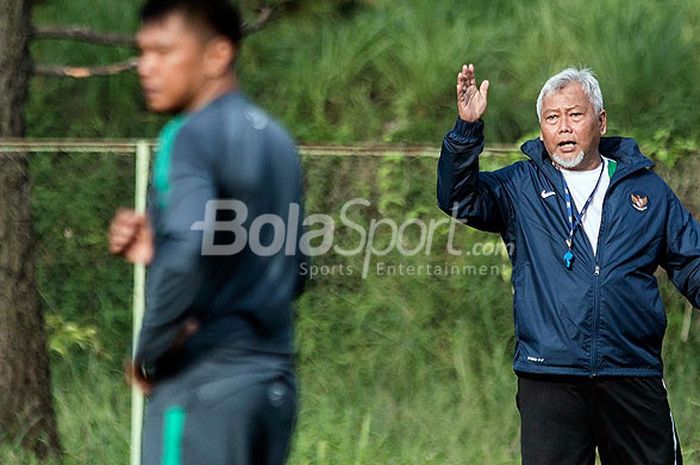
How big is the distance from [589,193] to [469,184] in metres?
0.43

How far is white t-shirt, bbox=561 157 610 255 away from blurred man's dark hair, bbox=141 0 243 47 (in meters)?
2.01

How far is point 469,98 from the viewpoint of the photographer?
5027 millimetres

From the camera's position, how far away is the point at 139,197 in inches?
A: 242

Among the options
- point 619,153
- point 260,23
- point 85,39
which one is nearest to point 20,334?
point 85,39

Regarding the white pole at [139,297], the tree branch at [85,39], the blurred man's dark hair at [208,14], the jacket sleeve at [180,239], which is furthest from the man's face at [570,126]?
the tree branch at [85,39]

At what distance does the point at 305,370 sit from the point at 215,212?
4.11 meters

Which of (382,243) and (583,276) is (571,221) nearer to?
(583,276)

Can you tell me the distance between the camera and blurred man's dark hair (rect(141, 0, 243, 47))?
11.0 feet

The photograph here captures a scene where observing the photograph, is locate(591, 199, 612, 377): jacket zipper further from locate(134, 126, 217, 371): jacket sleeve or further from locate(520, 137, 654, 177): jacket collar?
locate(134, 126, 217, 371): jacket sleeve

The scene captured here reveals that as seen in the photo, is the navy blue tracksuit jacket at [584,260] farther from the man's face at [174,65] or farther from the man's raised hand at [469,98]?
the man's face at [174,65]

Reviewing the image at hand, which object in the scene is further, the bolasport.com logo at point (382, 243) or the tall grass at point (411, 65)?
the tall grass at point (411, 65)

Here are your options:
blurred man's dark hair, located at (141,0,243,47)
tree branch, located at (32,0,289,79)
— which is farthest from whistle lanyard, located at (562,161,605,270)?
tree branch, located at (32,0,289,79)

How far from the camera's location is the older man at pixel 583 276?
16.2 feet

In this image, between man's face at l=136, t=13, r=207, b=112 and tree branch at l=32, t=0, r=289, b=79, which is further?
tree branch at l=32, t=0, r=289, b=79
